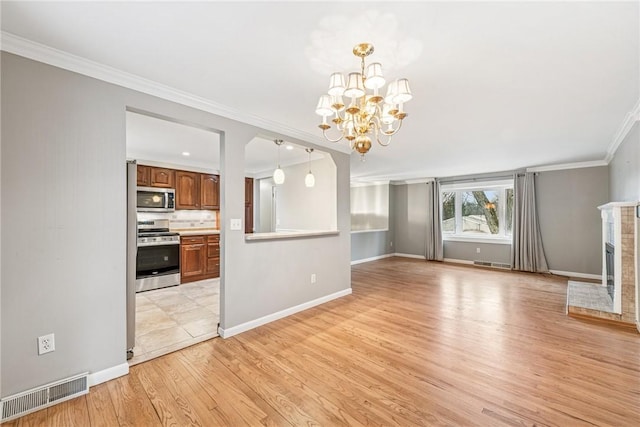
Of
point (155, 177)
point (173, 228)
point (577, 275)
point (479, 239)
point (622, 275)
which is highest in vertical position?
point (155, 177)

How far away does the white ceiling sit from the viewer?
143 centimetres

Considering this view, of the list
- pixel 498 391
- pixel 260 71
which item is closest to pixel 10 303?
pixel 260 71

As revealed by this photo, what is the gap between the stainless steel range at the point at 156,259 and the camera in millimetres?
4453

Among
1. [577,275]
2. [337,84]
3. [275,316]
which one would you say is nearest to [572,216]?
[577,275]

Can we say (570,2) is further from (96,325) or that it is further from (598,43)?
(96,325)

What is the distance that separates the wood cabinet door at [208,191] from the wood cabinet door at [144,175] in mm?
1012

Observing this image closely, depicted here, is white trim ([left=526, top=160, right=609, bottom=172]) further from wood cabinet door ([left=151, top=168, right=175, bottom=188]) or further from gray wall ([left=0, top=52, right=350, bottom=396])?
wood cabinet door ([left=151, top=168, right=175, bottom=188])

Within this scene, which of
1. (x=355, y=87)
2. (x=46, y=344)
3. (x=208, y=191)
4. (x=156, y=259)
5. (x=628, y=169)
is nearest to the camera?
(x=355, y=87)

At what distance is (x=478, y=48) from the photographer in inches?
68.4

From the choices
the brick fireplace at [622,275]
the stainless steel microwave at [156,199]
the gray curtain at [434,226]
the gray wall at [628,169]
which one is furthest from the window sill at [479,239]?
the stainless steel microwave at [156,199]

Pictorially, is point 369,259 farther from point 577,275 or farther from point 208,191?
point 208,191

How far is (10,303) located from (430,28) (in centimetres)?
310

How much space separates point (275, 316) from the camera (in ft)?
10.7

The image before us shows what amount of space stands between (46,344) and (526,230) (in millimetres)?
7757
